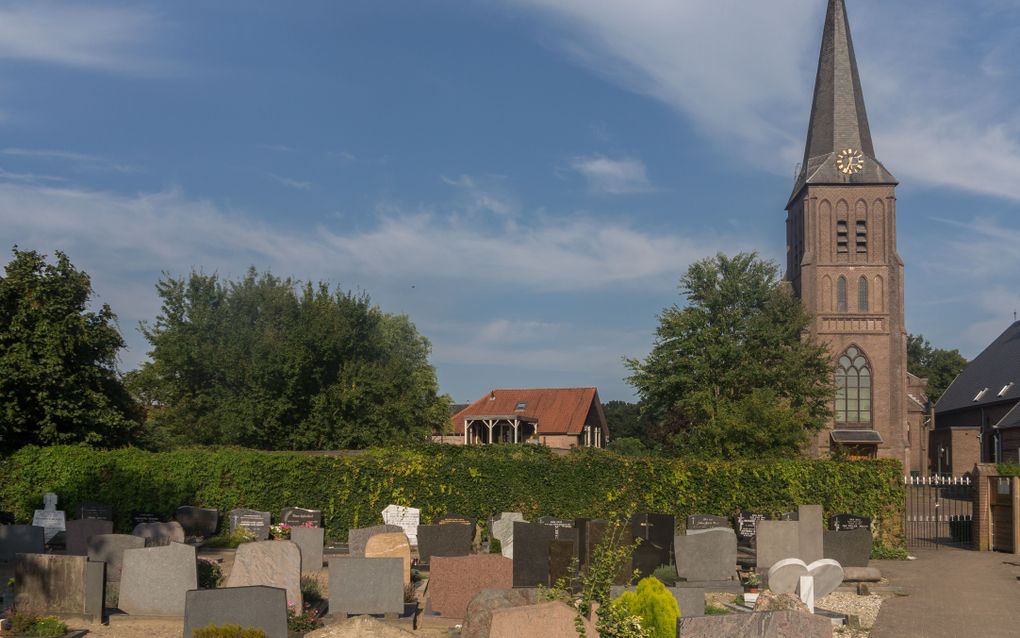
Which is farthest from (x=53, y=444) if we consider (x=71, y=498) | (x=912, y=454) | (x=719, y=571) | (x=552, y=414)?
(x=912, y=454)

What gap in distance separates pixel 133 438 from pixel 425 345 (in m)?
38.9

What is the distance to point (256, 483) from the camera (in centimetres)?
2472

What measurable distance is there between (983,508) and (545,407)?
41.1 m

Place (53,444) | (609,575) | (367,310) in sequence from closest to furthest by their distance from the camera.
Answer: (609,575), (53,444), (367,310)

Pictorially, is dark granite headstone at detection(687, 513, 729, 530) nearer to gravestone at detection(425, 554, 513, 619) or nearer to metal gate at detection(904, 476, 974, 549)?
metal gate at detection(904, 476, 974, 549)

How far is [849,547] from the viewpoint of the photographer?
1922cm

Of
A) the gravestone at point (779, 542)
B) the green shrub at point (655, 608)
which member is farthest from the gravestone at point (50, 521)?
the green shrub at point (655, 608)

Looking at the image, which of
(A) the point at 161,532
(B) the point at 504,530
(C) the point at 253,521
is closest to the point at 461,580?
(B) the point at 504,530

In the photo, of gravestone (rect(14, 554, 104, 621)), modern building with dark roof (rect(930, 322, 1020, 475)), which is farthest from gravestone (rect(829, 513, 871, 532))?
modern building with dark roof (rect(930, 322, 1020, 475))

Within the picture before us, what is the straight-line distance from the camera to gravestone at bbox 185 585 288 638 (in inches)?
424

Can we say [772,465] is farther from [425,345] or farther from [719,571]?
[425,345]

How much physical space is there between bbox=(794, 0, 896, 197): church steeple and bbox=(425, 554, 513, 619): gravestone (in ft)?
158

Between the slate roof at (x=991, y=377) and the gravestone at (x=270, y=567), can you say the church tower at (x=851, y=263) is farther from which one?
the gravestone at (x=270, y=567)

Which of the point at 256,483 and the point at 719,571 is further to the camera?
the point at 256,483
